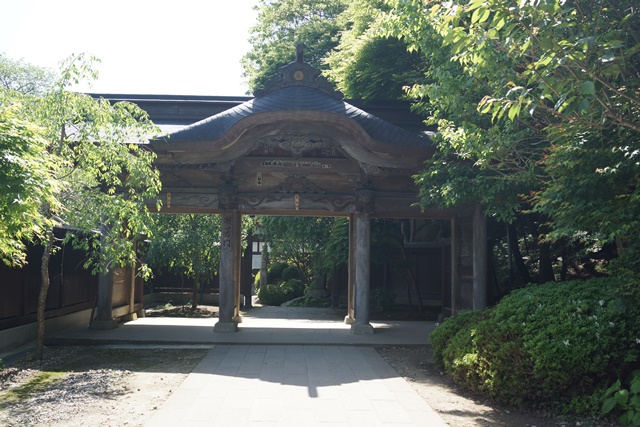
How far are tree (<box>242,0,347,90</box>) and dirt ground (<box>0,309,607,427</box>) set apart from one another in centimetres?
1651

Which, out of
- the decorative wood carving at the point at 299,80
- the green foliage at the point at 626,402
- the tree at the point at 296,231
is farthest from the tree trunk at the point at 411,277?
the green foliage at the point at 626,402

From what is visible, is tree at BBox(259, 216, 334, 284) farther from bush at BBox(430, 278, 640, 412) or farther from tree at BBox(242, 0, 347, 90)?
bush at BBox(430, 278, 640, 412)

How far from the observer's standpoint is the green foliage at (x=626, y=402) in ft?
15.9

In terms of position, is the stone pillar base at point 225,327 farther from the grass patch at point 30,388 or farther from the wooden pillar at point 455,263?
the wooden pillar at point 455,263

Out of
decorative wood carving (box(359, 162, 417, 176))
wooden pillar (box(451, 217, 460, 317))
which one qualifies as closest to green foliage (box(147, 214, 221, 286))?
decorative wood carving (box(359, 162, 417, 176))

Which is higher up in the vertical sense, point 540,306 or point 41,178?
point 41,178

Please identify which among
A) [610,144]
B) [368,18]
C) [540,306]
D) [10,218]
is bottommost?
[540,306]

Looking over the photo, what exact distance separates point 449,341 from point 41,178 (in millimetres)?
5484

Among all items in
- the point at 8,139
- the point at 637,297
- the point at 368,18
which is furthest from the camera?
the point at 368,18

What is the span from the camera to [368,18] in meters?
16.8

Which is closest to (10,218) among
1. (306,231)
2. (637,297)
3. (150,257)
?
(637,297)

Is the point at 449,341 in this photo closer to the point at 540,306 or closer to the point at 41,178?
the point at 540,306

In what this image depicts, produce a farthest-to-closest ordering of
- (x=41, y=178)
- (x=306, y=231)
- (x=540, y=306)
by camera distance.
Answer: (x=306, y=231) < (x=540, y=306) < (x=41, y=178)

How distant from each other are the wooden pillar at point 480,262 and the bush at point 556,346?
4554 millimetres
